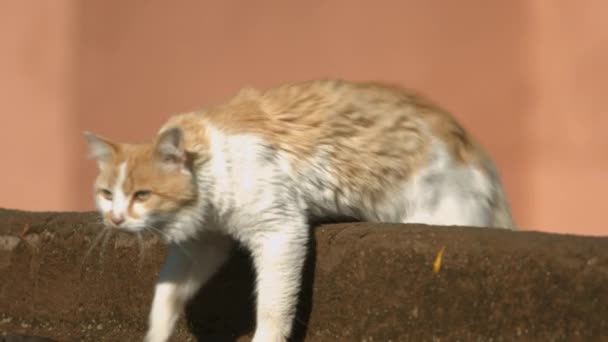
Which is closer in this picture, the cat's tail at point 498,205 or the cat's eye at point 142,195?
the cat's eye at point 142,195

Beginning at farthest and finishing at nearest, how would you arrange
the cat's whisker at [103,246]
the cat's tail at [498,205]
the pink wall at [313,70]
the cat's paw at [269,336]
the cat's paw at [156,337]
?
the pink wall at [313,70] < the cat's tail at [498,205] < the cat's whisker at [103,246] < the cat's paw at [156,337] < the cat's paw at [269,336]

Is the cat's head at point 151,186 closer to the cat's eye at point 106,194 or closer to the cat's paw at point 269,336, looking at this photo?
the cat's eye at point 106,194

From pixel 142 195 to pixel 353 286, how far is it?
74cm

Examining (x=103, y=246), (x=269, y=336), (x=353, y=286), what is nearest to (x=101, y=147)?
(x=103, y=246)

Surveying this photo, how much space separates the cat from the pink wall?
1.26 m

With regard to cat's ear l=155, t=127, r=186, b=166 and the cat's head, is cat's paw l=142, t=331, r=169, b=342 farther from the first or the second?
cat's ear l=155, t=127, r=186, b=166

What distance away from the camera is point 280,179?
3.46 meters

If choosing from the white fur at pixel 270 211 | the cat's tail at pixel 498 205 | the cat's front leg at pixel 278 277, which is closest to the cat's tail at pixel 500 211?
the cat's tail at pixel 498 205

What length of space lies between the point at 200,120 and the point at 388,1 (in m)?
2.09

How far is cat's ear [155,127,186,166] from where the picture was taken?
129 inches

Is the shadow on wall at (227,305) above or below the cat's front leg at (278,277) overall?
below

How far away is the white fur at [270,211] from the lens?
3330mm

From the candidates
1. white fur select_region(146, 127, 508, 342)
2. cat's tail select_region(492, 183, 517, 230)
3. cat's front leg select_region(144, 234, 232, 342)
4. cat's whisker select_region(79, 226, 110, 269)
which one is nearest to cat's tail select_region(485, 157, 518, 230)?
cat's tail select_region(492, 183, 517, 230)

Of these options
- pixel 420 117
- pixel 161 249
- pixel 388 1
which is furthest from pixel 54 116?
pixel 420 117
